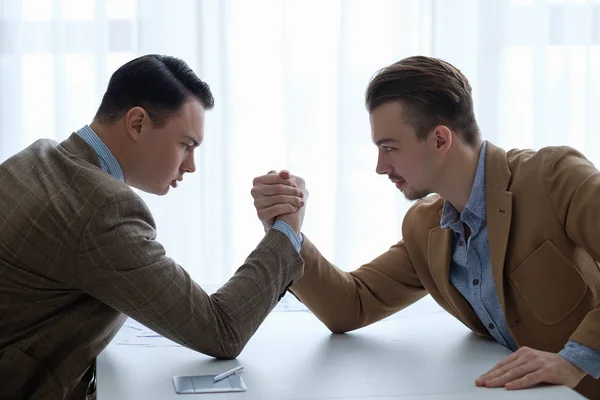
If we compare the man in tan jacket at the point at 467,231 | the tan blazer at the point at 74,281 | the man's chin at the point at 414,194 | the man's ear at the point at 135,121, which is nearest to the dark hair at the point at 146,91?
the man's ear at the point at 135,121

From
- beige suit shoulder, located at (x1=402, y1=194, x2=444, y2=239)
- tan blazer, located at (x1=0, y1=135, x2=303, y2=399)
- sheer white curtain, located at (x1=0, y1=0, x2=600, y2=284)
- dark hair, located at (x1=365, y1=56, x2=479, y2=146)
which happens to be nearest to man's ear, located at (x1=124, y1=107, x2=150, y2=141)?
tan blazer, located at (x1=0, y1=135, x2=303, y2=399)

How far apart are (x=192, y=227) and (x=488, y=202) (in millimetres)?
1756

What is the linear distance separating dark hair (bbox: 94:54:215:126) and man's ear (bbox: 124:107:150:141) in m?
0.01

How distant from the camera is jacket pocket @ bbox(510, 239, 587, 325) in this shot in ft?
5.56

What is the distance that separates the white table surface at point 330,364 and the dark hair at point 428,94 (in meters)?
0.48

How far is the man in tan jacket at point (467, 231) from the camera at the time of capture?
1.70m

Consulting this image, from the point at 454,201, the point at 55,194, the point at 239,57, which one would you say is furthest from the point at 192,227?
the point at 55,194

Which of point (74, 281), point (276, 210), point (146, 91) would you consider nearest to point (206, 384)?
point (74, 281)

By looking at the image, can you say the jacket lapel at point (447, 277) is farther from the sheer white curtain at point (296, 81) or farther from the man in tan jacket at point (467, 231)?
the sheer white curtain at point (296, 81)

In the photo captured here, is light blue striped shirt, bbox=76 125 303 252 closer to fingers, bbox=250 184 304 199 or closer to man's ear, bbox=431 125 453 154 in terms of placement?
fingers, bbox=250 184 304 199

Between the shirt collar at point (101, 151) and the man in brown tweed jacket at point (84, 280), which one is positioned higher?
the shirt collar at point (101, 151)

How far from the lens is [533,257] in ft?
5.62

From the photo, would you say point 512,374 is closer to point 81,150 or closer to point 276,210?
point 276,210

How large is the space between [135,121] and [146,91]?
0.07 meters
